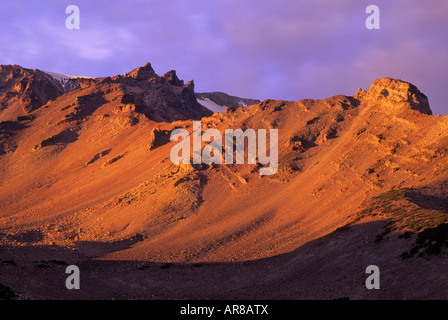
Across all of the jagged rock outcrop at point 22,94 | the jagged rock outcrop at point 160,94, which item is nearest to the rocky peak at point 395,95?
the jagged rock outcrop at point 160,94

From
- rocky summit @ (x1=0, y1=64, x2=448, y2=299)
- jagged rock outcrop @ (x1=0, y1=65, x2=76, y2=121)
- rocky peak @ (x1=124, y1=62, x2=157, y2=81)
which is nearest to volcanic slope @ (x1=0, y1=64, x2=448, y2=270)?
rocky summit @ (x1=0, y1=64, x2=448, y2=299)

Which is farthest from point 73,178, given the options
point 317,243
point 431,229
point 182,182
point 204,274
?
point 431,229

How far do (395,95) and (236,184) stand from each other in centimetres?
4216

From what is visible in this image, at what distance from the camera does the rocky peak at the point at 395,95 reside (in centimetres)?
8333

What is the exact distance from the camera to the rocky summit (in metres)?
35.5

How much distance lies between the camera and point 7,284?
101ft

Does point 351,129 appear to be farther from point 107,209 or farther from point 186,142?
point 107,209

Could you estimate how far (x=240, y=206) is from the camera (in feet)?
214

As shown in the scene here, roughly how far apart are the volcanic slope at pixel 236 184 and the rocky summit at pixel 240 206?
0.31 m

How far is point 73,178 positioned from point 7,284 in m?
67.3

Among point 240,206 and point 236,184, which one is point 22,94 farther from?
point 240,206

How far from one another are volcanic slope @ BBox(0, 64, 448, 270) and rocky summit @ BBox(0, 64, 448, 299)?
0.31m

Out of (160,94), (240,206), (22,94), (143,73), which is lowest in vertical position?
(240,206)

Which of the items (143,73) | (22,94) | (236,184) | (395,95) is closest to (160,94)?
(143,73)
